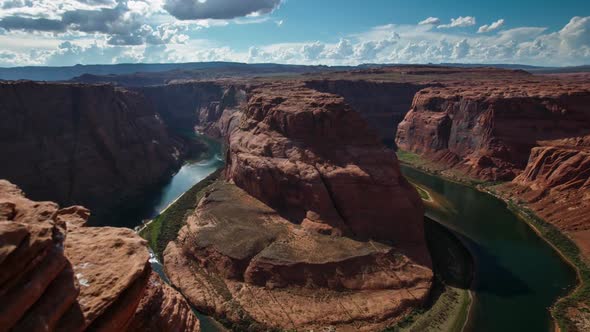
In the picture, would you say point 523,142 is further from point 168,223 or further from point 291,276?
point 168,223

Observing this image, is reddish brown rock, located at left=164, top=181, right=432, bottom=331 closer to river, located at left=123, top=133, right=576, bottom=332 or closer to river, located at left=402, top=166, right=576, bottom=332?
river, located at left=123, top=133, right=576, bottom=332

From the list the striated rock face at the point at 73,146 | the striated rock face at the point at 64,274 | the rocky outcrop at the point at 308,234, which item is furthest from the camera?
the striated rock face at the point at 73,146

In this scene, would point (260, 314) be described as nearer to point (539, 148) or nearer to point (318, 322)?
point (318, 322)

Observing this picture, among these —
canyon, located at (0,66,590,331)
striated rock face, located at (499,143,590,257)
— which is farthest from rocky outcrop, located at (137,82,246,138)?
striated rock face, located at (499,143,590,257)

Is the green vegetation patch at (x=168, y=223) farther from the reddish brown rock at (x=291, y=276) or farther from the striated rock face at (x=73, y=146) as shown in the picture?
the striated rock face at (x=73, y=146)

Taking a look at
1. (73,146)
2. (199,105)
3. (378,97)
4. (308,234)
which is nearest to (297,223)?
(308,234)

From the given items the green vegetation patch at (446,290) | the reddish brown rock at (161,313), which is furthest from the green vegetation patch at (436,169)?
the reddish brown rock at (161,313)
